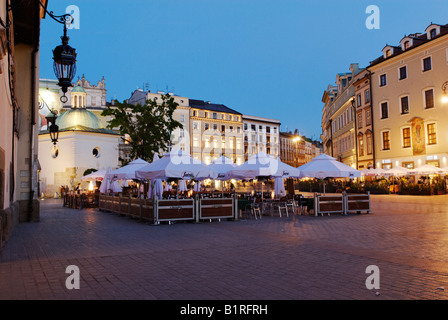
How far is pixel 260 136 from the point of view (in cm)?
9588

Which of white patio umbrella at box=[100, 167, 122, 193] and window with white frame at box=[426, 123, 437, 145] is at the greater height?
window with white frame at box=[426, 123, 437, 145]

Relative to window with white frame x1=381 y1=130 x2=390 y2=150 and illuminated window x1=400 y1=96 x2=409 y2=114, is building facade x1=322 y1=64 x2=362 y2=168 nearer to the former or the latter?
window with white frame x1=381 y1=130 x2=390 y2=150

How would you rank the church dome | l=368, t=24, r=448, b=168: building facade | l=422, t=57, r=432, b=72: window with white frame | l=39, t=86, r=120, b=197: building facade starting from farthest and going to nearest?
1. the church dome
2. l=39, t=86, r=120, b=197: building facade
3. l=422, t=57, r=432, b=72: window with white frame
4. l=368, t=24, r=448, b=168: building facade

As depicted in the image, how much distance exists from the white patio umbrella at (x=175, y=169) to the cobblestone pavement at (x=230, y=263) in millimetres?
3419

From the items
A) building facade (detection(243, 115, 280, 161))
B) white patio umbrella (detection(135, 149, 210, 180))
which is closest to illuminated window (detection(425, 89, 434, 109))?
white patio umbrella (detection(135, 149, 210, 180))

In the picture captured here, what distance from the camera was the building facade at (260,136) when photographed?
9256 centimetres

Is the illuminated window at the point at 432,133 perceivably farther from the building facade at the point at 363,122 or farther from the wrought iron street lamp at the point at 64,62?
the wrought iron street lamp at the point at 64,62

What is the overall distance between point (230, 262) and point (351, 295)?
2957mm

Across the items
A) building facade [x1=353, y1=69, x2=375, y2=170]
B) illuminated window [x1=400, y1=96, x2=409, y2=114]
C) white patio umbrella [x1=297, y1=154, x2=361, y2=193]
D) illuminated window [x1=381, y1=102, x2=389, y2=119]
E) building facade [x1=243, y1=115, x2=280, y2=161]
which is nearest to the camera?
white patio umbrella [x1=297, y1=154, x2=361, y2=193]

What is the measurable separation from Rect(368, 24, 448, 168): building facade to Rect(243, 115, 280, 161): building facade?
48848mm

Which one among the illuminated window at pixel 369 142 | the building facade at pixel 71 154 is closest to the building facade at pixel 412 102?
the illuminated window at pixel 369 142

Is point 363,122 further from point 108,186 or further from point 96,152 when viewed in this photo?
point 96,152

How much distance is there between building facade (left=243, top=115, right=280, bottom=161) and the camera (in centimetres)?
9256

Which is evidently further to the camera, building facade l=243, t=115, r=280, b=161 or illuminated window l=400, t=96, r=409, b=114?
building facade l=243, t=115, r=280, b=161
